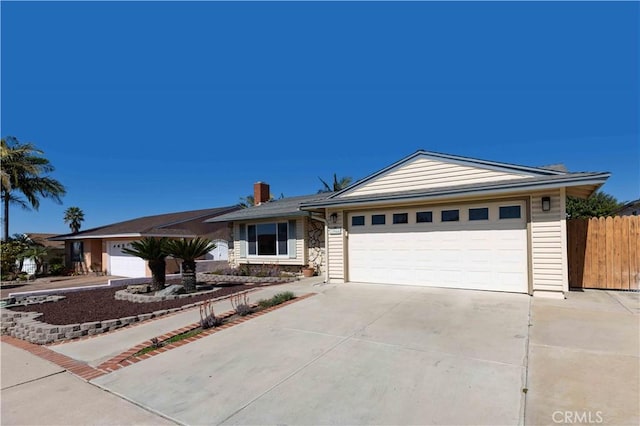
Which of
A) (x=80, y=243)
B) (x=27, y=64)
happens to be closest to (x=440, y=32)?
(x=27, y=64)

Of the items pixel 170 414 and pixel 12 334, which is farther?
pixel 12 334

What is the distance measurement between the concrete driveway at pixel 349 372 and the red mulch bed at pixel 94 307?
3.72 m

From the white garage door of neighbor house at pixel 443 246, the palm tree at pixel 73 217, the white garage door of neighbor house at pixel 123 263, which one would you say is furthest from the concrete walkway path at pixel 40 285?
the palm tree at pixel 73 217

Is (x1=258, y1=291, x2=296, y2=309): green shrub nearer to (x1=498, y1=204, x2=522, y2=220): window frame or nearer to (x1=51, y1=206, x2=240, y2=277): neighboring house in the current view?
(x1=498, y1=204, x2=522, y2=220): window frame

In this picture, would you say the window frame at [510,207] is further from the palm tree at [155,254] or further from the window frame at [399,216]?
the palm tree at [155,254]

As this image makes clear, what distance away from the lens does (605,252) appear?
7.49 meters

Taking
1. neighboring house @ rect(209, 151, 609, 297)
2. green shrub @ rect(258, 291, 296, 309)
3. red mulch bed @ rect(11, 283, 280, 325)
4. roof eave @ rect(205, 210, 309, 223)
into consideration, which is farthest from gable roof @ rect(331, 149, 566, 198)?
red mulch bed @ rect(11, 283, 280, 325)

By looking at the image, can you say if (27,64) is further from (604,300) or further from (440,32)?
(604,300)

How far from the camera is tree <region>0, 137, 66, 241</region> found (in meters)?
18.8

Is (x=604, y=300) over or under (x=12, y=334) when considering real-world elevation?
over

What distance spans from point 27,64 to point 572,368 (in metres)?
15.0

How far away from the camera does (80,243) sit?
20.5 metres

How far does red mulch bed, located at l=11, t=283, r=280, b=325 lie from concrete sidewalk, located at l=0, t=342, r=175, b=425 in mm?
2960

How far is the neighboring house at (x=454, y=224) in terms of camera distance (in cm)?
681
